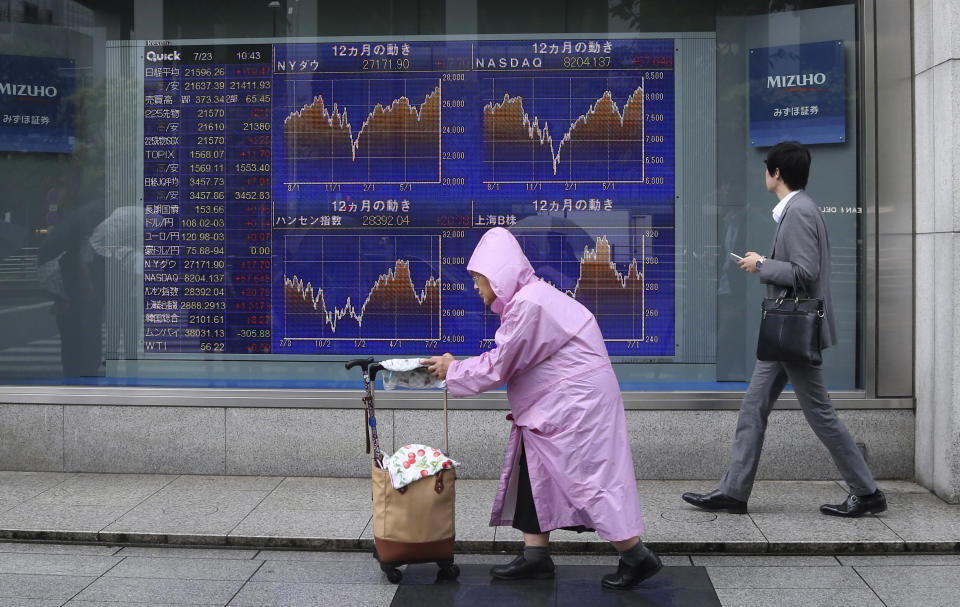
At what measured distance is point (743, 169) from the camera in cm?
773

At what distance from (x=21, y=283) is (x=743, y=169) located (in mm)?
5290

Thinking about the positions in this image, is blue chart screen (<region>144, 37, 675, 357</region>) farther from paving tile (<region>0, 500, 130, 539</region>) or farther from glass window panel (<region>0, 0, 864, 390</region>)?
paving tile (<region>0, 500, 130, 539</region>)

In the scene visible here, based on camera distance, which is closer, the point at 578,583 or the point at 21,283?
the point at 578,583

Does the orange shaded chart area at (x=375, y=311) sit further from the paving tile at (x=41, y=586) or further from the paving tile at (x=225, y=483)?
the paving tile at (x=41, y=586)

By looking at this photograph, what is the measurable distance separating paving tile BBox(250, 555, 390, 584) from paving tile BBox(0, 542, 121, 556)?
976mm

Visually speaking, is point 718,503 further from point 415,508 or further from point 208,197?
point 208,197

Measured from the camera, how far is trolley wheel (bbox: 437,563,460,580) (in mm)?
5470

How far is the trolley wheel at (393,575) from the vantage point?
215 inches

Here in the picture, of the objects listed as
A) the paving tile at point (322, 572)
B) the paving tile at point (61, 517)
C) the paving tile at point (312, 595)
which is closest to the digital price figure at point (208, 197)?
the paving tile at point (61, 517)

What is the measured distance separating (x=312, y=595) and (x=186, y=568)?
0.87 m

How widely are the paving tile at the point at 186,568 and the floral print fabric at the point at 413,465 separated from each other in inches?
42.1

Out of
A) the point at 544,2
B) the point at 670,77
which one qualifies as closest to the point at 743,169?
the point at 670,77

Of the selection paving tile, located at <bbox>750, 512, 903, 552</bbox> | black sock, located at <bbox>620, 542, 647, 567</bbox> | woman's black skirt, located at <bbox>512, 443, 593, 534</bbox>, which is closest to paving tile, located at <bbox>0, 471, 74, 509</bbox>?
woman's black skirt, located at <bbox>512, 443, 593, 534</bbox>

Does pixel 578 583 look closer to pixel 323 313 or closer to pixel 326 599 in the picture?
pixel 326 599
